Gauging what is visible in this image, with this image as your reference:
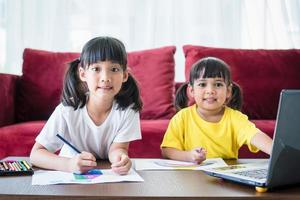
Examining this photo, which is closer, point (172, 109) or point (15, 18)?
point (172, 109)

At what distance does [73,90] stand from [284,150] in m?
0.83

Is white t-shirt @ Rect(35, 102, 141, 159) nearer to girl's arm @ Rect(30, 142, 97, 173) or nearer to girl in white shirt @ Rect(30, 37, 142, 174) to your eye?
girl in white shirt @ Rect(30, 37, 142, 174)

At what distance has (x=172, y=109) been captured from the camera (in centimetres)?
242

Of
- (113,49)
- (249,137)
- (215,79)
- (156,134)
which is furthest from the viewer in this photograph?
(156,134)

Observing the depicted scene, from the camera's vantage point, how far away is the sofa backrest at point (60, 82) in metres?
2.42

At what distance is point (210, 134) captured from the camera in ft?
5.12

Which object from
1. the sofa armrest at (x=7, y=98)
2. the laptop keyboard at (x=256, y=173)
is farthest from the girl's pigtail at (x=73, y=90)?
the sofa armrest at (x=7, y=98)

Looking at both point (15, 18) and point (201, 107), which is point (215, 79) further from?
point (15, 18)

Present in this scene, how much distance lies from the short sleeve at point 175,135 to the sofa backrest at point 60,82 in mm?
798

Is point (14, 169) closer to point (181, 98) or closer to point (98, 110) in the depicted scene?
point (98, 110)

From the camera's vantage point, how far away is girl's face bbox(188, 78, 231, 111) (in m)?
1.55

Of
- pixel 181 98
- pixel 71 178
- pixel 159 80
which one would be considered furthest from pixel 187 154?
pixel 159 80

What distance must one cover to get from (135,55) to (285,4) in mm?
1063

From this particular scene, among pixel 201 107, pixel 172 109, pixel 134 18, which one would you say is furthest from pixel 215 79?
pixel 134 18
